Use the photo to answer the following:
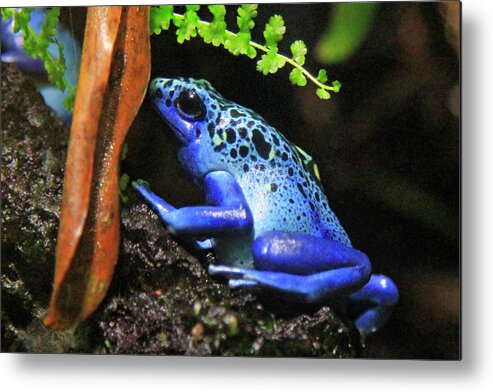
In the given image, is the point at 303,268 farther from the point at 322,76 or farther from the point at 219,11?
the point at 219,11

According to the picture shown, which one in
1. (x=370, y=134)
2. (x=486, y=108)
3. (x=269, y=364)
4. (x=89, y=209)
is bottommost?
(x=269, y=364)

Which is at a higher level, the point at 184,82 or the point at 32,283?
the point at 184,82

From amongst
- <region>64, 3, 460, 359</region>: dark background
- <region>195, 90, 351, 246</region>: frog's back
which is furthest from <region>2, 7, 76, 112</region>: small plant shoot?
<region>195, 90, 351, 246</region>: frog's back

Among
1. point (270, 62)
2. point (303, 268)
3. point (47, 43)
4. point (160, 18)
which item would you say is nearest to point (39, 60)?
point (47, 43)

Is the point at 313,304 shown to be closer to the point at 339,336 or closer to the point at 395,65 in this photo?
the point at 339,336

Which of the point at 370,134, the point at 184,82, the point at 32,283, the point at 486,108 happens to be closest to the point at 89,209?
the point at 32,283

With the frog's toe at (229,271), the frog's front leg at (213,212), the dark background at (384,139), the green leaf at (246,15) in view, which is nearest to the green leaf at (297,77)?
the dark background at (384,139)

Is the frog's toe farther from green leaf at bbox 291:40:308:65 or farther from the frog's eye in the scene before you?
green leaf at bbox 291:40:308:65
